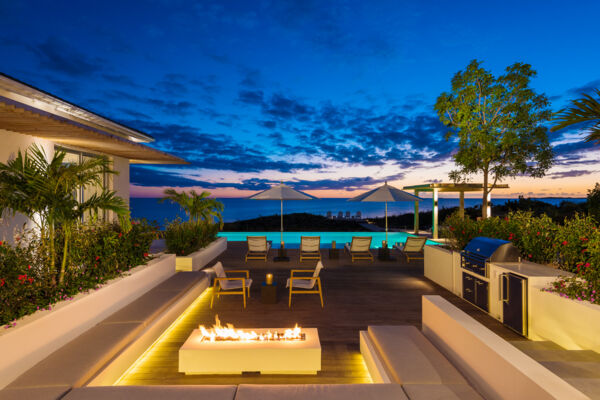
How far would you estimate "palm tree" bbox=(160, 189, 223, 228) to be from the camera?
31.6ft

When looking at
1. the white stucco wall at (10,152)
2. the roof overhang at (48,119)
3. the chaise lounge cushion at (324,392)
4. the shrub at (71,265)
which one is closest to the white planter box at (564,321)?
the chaise lounge cushion at (324,392)

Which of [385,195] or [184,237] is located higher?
[385,195]

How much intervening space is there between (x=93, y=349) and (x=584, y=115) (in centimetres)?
650

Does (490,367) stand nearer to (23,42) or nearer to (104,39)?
(104,39)

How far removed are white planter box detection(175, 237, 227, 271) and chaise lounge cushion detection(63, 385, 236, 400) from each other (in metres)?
5.29

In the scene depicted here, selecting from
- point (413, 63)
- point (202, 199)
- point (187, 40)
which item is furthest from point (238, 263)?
point (413, 63)

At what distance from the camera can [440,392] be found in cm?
232

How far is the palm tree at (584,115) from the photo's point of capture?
12.2 feet

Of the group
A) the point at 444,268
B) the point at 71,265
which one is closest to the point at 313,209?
the point at 444,268

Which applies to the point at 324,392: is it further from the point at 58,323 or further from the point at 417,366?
the point at 58,323

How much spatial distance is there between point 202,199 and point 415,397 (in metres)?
8.95

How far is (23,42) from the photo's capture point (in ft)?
47.9

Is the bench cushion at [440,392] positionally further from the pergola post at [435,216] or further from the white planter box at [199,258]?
the pergola post at [435,216]

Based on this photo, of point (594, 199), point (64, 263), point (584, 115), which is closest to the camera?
point (584, 115)
